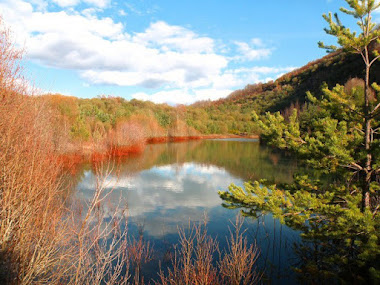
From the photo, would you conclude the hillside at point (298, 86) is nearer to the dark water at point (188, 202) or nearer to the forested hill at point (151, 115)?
the forested hill at point (151, 115)

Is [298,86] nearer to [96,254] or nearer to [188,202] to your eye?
[188,202]

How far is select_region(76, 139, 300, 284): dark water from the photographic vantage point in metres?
6.84

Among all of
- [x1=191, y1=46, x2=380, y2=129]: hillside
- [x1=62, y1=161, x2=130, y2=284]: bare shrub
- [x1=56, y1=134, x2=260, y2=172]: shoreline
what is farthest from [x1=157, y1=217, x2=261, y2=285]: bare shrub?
[x1=56, y1=134, x2=260, y2=172]: shoreline

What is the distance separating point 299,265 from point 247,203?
251 cm

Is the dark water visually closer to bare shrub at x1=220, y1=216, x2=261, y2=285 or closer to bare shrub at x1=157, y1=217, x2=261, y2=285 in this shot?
bare shrub at x1=157, y1=217, x2=261, y2=285

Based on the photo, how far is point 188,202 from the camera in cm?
1170

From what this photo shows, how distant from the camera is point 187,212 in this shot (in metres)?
10.2

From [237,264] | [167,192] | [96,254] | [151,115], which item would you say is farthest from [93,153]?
[151,115]

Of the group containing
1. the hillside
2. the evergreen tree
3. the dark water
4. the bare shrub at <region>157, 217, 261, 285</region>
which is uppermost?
the hillside

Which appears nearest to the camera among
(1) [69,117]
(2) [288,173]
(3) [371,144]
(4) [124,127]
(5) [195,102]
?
(3) [371,144]

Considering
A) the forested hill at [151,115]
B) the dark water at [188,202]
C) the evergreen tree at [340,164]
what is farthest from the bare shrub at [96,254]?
the evergreen tree at [340,164]

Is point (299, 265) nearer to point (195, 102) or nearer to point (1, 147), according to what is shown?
point (1, 147)

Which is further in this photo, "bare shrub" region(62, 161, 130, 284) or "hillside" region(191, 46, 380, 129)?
"hillside" region(191, 46, 380, 129)

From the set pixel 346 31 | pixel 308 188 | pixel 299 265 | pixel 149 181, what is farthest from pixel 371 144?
pixel 149 181
